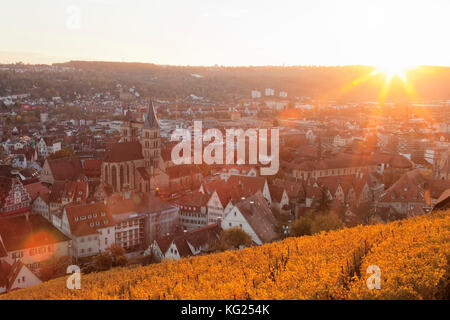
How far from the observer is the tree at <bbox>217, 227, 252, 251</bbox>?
26109 mm

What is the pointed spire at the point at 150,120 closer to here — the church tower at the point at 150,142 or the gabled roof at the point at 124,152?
the church tower at the point at 150,142

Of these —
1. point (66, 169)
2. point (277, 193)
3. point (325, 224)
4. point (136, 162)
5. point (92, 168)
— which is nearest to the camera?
point (325, 224)

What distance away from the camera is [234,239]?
1039 inches

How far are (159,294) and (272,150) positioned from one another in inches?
2027

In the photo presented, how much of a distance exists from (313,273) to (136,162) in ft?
111

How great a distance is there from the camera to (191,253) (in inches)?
1041

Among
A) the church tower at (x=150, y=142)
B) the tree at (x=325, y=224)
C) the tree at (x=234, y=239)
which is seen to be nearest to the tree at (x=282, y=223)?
the tree at (x=325, y=224)

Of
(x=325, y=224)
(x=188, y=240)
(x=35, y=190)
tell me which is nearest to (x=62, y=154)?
(x=35, y=190)

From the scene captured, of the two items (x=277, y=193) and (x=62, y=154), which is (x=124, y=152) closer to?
(x=277, y=193)

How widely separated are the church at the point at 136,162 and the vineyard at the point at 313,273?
27396 mm

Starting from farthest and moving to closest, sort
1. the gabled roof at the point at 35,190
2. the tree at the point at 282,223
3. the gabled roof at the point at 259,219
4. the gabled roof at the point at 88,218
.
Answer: the gabled roof at the point at 35,190 < the gabled roof at the point at 88,218 < the tree at the point at 282,223 < the gabled roof at the point at 259,219

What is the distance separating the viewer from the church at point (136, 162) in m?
43.5

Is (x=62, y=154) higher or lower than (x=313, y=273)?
lower
